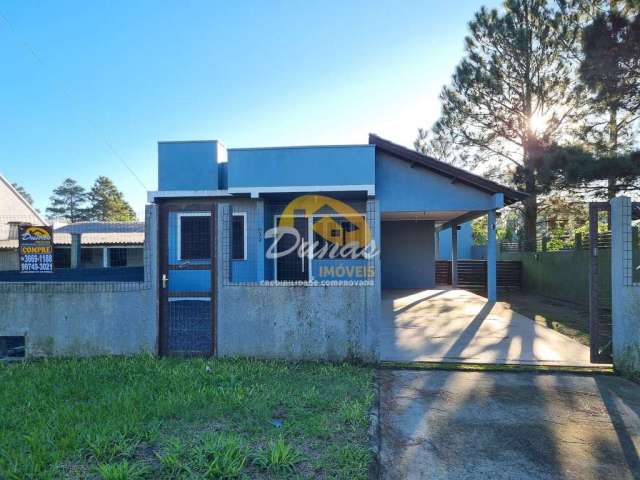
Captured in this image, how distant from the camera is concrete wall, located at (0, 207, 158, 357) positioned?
17.2 feet

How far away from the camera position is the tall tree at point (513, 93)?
14.3 metres

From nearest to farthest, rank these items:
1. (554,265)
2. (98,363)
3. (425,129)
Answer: (98,363) < (554,265) < (425,129)

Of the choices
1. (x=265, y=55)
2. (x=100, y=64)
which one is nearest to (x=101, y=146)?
(x=100, y=64)

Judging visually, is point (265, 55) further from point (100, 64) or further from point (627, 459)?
point (627, 459)

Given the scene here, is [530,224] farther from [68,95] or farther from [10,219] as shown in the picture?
[10,219]

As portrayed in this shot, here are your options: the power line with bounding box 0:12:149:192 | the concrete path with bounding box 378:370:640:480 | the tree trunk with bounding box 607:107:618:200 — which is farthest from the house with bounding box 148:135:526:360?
the concrete path with bounding box 378:370:640:480

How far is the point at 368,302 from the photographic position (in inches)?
199

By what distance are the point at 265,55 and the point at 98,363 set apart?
9.07 metres

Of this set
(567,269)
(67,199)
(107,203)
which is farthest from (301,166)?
(67,199)

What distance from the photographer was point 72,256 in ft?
48.7

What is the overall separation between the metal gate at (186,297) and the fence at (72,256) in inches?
12.2

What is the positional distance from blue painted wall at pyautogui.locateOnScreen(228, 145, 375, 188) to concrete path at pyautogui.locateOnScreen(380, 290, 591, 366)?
3.65m

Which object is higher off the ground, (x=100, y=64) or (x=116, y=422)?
(x=100, y=64)

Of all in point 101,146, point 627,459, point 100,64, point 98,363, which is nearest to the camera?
point 627,459
